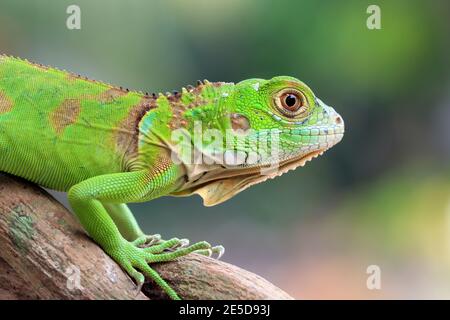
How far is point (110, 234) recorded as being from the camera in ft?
5.87

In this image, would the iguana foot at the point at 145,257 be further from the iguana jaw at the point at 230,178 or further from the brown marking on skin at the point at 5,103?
the brown marking on skin at the point at 5,103

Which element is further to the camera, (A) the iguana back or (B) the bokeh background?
(B) the bokeh background

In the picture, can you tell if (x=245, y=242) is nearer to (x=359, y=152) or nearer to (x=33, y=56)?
(x=359, y=152)

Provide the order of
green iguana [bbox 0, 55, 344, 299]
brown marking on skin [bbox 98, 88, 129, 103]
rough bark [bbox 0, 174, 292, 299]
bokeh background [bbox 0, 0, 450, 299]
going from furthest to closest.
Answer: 1. bokeh background [bbox 0, 0, 450, 299]
2. brown marking on skin [bbox 98, 88, 129, 103]
3. green iguana [bbox 0, 55, 344, 299]
4. rough bark [bbox 0, 174, 292, 299]

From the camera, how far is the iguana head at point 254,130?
1.89 meters

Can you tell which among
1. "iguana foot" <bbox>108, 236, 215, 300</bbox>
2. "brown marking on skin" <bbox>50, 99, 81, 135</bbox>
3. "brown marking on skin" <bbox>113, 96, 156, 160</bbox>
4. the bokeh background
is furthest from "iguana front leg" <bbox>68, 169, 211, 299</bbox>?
the bokeh background

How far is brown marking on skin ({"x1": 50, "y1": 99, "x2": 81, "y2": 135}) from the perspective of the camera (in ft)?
6.17

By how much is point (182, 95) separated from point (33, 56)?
6.95 feet

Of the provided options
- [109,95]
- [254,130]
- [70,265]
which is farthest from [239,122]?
[70,265]

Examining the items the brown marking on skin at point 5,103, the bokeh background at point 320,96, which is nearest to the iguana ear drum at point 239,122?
the brown marking on skin at point 5,103

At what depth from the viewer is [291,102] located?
194 centimetres

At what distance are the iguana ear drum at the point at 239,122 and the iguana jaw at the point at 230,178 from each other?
14 centimetres

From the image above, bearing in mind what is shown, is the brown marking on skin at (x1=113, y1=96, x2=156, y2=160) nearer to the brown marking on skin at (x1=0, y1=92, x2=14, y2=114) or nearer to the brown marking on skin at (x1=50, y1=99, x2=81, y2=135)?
the brown marking on skin at (x1=50, y1=99, x2=81, y2=135)

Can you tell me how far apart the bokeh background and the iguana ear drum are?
1.90m
